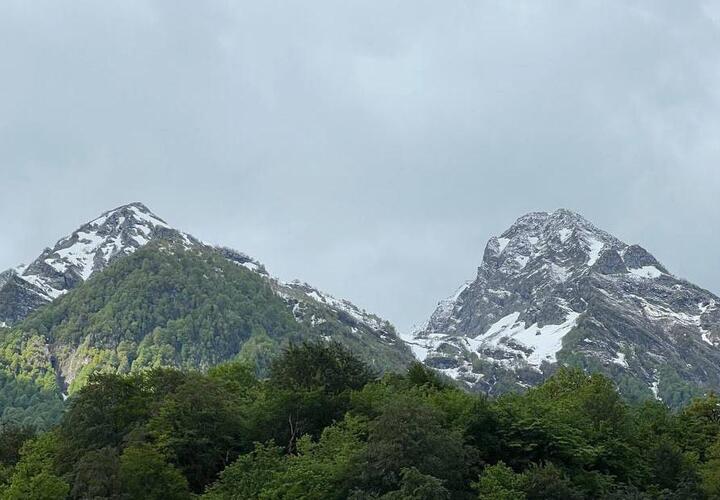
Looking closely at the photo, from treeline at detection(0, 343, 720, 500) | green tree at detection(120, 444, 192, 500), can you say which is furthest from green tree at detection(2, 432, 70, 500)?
Answer: green tree at detection(120, 444, 192, 500)

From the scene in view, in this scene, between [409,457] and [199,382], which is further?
[199,382]

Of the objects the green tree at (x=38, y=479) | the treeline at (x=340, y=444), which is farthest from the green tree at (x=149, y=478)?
the green tree at (x=38, y=479)

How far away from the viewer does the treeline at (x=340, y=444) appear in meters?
61.1

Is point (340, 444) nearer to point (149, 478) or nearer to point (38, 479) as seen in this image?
point (149, 478)

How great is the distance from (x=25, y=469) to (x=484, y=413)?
36.9 meters

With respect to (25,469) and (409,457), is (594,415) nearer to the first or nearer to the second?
(409,457)

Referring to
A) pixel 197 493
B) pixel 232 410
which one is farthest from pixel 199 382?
pixel 197 493

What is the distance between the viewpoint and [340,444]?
66438 mm

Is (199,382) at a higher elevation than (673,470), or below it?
below

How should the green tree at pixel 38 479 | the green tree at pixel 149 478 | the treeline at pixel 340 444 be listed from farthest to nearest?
the green tree at pixel 149 478 → the green tree at pixel 38 479 → the treeline at pixel 340 444

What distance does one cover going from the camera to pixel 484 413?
240ft

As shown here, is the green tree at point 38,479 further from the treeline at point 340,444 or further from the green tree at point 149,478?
the green tree at point 149,478

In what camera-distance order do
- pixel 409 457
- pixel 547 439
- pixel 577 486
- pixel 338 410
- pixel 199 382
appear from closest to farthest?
pixel 409 457 < pixel 577 486 < pixel 547 439 < pixel 199 382 < pixel 338 410

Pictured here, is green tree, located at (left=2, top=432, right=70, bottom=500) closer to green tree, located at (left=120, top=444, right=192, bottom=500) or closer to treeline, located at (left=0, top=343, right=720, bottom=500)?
treeline, located at (left=0, top=343, right=720, bottom=500)
